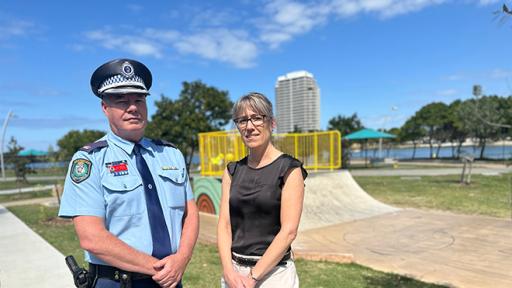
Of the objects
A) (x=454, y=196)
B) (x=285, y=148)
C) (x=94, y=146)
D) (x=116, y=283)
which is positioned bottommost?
(x=454, y=196)

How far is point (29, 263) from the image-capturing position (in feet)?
18.3

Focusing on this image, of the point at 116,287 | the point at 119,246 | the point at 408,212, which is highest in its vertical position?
the point at 119,246

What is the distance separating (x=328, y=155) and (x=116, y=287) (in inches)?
374

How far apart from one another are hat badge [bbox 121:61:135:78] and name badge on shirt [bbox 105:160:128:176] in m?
0.47

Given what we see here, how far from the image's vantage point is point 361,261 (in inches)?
215

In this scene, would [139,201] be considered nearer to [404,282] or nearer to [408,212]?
[404,282]

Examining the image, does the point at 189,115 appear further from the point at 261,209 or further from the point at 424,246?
the point at 261,209

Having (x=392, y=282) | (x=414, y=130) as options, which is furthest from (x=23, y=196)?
(x=414, y=130)

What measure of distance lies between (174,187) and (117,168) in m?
0.34

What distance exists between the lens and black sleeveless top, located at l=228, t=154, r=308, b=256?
224cm

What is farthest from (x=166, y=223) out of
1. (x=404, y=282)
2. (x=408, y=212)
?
(x=408, y=212)

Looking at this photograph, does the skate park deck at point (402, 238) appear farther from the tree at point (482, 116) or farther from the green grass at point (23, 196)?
the tree at point (482, 116)

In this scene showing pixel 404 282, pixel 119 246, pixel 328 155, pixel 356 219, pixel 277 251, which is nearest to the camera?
pixel 119 246

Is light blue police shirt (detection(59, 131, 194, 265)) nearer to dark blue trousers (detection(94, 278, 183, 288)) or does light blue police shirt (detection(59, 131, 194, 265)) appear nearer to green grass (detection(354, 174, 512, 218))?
dark blue trousers (detection(94, 278, 183, 288))
